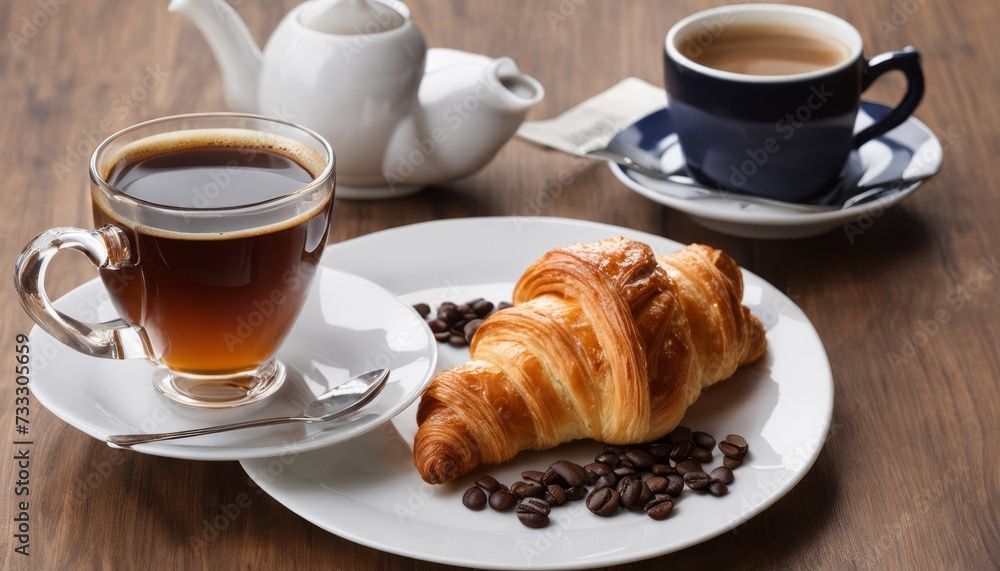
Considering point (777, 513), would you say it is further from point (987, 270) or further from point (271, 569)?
point (987, 270)

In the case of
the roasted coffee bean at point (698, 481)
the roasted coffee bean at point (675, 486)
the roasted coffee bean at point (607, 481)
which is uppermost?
the roasted coffee bean at point (698, 481)

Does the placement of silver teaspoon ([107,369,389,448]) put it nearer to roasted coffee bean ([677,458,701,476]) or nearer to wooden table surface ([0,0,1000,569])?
wooden table surface ([0,0,1000,569])

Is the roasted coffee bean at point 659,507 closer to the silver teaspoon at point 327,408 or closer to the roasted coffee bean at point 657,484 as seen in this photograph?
the roasted coffee bean at point 657,484
